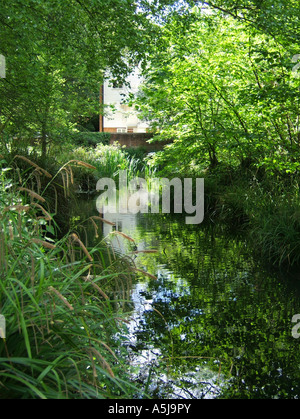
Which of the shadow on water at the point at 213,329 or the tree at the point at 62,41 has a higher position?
the tree at the point at 62,41

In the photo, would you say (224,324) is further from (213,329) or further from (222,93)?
(222,93)

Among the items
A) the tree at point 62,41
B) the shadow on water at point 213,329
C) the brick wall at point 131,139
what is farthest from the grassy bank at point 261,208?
the brick wall at point 131,139

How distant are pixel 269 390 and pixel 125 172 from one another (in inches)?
715

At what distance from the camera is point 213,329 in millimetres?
4457

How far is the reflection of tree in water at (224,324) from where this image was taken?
3553 millimetres

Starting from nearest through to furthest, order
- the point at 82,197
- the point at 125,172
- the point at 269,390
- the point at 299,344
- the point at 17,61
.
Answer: the point at 269,390, the point at 299,344, the point at 17,61, the point at 82,197, the point at 125,172

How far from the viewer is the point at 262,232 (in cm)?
A: 762

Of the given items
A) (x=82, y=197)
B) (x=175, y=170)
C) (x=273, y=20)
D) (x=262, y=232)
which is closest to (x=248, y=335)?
(x=262, y=232)

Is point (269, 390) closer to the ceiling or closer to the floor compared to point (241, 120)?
closer to the floor

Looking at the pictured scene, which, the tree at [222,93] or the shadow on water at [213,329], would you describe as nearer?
the shadow on water at [213,329]

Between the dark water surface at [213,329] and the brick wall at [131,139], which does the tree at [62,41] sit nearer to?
the dark water surface at [213,329]

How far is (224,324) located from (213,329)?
0.19 m

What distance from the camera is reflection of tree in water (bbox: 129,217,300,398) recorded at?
3553mm

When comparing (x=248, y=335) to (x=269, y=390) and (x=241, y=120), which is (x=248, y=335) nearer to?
(x=269, y=390)
